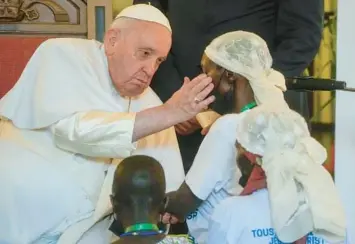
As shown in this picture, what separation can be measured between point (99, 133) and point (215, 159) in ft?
1.02

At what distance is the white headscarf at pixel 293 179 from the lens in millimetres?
1638

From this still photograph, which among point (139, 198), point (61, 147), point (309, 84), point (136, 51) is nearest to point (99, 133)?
point (61, 147)

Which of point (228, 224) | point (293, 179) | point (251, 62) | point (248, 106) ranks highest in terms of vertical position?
point (251, 62)

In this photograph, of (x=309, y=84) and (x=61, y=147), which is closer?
(x=61, y=147)

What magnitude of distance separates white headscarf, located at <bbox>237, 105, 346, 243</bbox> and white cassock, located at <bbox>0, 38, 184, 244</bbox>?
0.38 m

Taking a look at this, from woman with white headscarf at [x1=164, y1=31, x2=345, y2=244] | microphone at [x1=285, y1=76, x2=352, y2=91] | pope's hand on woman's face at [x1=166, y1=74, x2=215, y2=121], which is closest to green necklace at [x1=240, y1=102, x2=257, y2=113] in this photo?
woman with white headscarf at [x1=164, y1=31, x2=345, y2=244]

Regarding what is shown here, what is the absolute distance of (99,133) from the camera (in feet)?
6.27

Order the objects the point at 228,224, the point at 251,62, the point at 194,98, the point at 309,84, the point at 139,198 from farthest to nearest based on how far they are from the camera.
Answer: the point at 309,84 → the point at 251,62 → the point at 194,98 → the point at 228,224 → the point at 139,198

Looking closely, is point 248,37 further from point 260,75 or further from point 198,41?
point 198,41

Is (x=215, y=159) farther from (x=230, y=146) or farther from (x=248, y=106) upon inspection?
(x=248, y=106)

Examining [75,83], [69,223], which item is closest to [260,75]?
[75,83]

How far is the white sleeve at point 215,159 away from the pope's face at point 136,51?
0.27 metres

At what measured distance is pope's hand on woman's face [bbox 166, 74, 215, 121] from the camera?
1.83 m

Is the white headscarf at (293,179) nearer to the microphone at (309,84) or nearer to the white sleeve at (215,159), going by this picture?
the white sleeve at (215,159)
